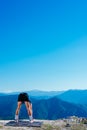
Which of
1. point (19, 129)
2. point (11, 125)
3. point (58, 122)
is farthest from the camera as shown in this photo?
point (58, 122)

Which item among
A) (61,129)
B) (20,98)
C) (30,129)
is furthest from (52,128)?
(20,98)

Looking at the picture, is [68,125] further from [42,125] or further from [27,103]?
[27,103]

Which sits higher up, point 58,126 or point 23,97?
point 23,97

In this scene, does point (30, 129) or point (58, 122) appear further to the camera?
point (58, 122)

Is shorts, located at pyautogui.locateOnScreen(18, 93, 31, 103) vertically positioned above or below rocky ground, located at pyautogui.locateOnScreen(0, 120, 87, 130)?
above

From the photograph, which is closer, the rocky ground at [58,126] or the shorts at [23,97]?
the rocky ground at [58,126]

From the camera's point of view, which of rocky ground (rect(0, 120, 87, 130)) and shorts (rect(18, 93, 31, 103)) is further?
shorts (rect(18, 93, 31, 103))

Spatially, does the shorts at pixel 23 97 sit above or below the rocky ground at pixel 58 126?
above

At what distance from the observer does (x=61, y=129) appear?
23.0m

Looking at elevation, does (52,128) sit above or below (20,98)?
below

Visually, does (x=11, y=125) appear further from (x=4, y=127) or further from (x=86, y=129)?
(x=86, y=129)

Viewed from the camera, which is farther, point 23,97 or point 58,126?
point 23,97

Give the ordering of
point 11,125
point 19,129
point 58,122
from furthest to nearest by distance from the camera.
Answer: point 58,122 → point 11,125 → point 19,129

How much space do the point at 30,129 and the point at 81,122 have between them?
6.71m
